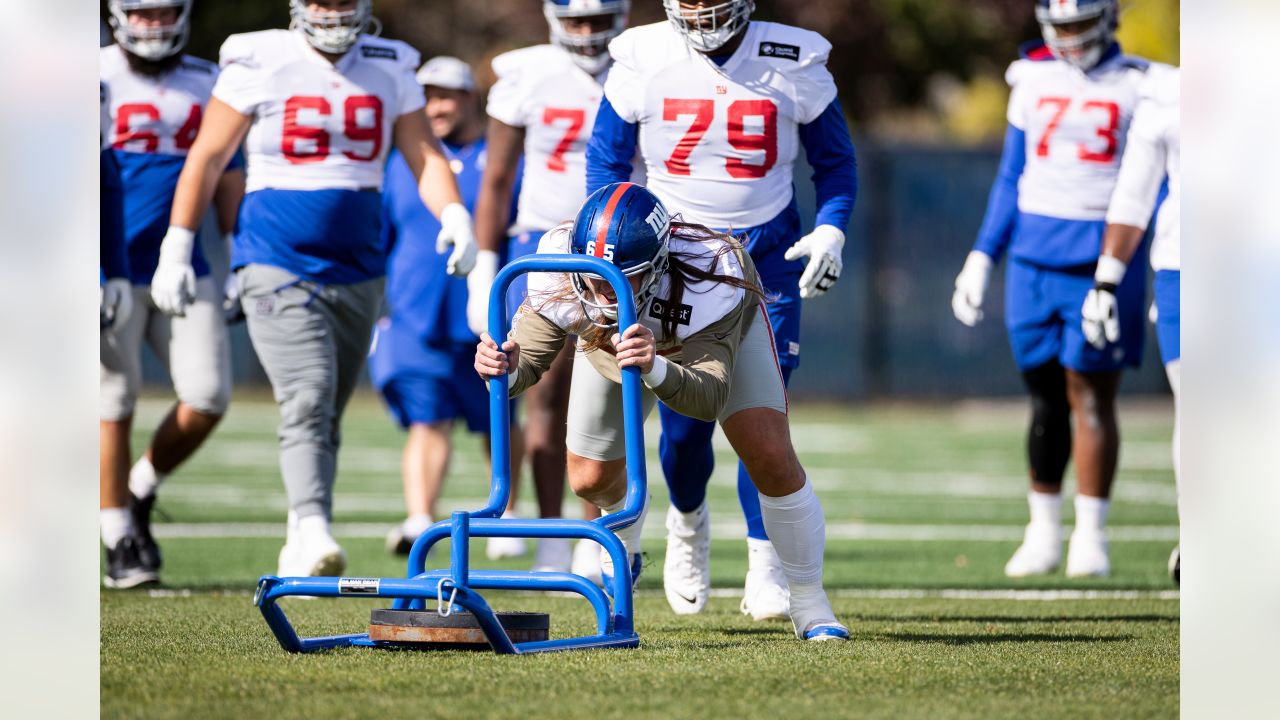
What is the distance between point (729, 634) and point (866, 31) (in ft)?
59.2

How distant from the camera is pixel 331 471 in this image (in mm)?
6262

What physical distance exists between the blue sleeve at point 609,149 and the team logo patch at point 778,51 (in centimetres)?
47

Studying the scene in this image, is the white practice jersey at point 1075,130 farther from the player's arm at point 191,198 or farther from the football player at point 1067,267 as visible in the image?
the player's arm at point 191,198

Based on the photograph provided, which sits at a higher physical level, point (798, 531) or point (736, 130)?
point (736, 130)

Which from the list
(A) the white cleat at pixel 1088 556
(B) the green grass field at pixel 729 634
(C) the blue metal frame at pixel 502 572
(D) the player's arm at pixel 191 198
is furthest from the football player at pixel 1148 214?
(D) the player's arm at pixel 191 198

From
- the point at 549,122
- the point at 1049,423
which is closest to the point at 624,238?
the point at 549,122

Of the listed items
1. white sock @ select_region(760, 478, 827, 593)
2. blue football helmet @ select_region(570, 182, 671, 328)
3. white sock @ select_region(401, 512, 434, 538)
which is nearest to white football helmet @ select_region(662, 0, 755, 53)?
blue football helmet @ select_region(570, 182, 671, 328)

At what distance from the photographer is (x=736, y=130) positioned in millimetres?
5445

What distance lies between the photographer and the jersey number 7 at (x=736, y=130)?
17.8 feet

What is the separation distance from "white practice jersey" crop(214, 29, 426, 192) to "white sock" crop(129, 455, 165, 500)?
1374 millimetres

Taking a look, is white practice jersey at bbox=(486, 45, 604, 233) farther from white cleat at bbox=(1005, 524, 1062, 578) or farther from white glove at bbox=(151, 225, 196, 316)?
white cleat at bbox=(1005, 524, 1062, 578)

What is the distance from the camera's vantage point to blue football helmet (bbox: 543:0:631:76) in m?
6.90

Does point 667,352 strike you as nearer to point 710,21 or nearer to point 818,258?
point 818,258

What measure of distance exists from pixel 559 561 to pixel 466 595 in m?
→ 2.60
